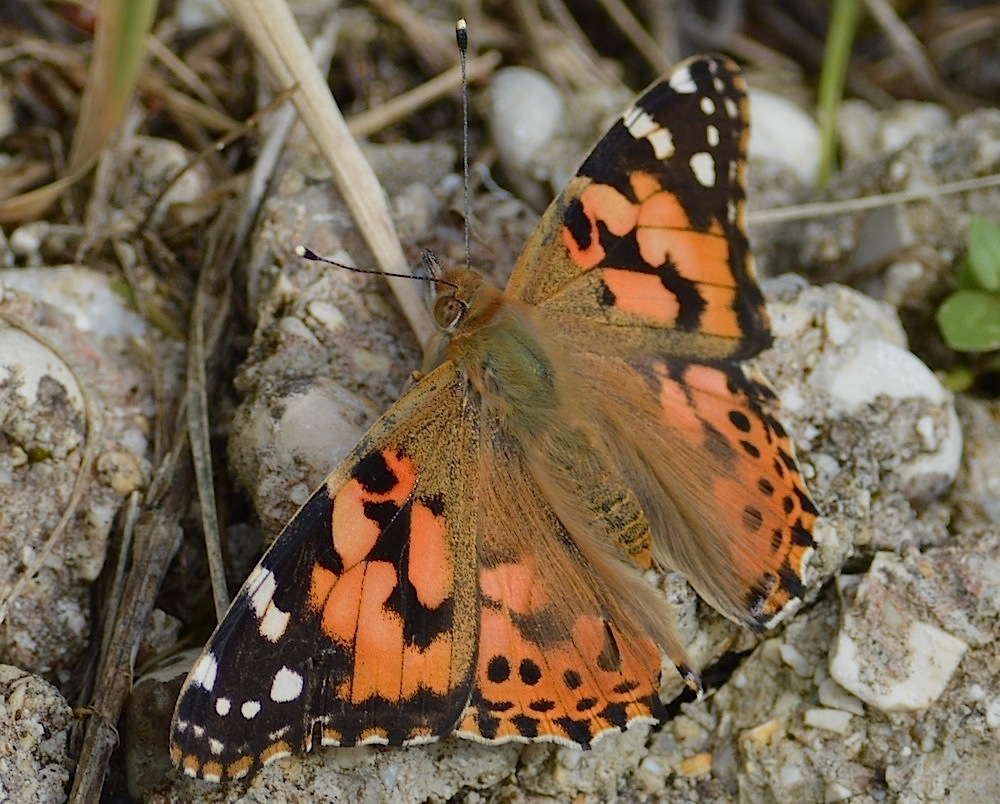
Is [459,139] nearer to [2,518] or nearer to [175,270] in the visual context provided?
[175,270]

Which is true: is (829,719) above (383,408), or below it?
below

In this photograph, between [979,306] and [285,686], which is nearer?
[285,686]

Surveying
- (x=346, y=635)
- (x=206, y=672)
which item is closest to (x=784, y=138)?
(x=346, y=635)

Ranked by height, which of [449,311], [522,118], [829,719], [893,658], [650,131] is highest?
[650,131]

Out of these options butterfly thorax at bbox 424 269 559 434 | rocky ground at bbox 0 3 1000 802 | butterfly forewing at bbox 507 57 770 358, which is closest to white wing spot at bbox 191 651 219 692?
rocky ground at bbox 0 3 1000 802

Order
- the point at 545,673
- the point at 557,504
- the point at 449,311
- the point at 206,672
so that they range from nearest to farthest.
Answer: the point at 206,672, the point at 545,673, the point at 557,504, the point at 449,311

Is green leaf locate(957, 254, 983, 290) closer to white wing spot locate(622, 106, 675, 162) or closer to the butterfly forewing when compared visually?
the butterfly forewing

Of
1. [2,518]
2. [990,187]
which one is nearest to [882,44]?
[990,187]

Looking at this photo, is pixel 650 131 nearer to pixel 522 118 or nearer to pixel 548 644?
pixel 522 118
